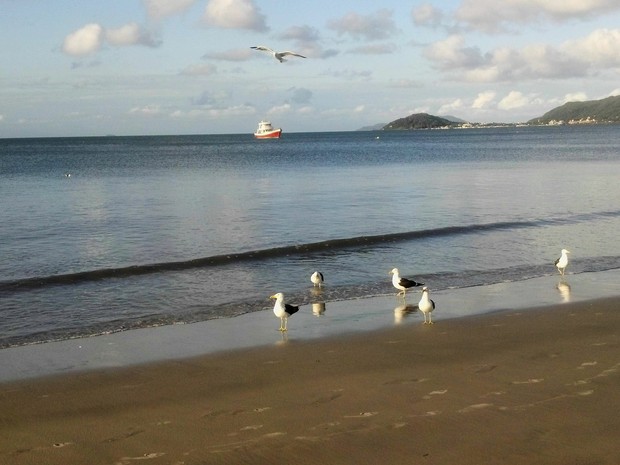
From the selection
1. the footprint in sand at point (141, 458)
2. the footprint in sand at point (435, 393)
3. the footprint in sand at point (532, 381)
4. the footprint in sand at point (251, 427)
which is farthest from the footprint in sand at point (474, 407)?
the footprint in sand at point (141, 458)

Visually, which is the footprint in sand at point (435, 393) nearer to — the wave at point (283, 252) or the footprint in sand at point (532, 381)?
the footprint in sand at point (532, 381)

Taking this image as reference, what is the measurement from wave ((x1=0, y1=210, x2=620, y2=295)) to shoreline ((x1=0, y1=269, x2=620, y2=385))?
5.04m

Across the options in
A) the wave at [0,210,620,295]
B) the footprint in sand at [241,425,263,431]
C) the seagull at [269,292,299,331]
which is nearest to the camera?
the footprint in sand at [241,425,263,431]

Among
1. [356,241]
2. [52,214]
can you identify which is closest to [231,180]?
[52,214]

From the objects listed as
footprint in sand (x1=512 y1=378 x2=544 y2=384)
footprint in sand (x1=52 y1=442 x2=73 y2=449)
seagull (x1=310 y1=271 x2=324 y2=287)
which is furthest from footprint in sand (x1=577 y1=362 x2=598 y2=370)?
seagull (x1=310 y1=271 x2=324 y2=287)

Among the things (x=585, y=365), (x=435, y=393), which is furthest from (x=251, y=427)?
(x=585, y=365)

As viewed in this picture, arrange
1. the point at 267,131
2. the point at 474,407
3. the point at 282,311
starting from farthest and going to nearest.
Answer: the point at 267,131 → the point at 282,311 → the point at 474,407

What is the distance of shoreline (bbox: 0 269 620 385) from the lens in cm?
998

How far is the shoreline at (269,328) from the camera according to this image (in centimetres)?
998

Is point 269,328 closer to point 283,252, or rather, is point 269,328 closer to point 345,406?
point 345,406

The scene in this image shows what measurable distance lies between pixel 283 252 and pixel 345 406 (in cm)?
1258

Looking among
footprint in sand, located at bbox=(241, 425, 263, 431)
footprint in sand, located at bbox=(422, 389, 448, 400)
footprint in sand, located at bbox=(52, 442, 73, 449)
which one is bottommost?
footprint in sand, located at bbox=(422, 389, 448, 400)

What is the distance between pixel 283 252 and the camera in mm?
20156

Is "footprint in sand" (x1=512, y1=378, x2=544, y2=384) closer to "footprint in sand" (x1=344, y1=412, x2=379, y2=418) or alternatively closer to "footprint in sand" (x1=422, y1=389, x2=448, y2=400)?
"footprint in sand" (x1=422, y1=389, x2=448, y2=400)
